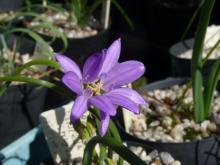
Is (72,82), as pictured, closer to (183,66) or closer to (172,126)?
(172,126)

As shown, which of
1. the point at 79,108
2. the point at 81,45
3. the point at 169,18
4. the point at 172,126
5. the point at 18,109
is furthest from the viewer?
the point at 169,18

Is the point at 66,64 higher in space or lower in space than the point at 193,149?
higher

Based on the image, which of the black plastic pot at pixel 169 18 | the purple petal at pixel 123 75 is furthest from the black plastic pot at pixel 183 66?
the purple petal at pixel 123 75

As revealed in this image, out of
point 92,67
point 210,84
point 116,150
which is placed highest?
point 92,67

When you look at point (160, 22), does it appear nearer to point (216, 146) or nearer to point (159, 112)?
point (159, 112)

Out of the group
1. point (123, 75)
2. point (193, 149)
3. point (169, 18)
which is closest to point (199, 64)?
point (193, 149)

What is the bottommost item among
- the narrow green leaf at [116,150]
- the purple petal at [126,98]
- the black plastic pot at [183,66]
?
the black plastic pot at [183,66]

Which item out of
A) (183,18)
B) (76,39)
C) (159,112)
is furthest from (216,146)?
(183,18)

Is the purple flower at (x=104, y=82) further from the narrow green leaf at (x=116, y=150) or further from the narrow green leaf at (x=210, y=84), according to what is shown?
the narrow green leaf at (x=210, y=84)
